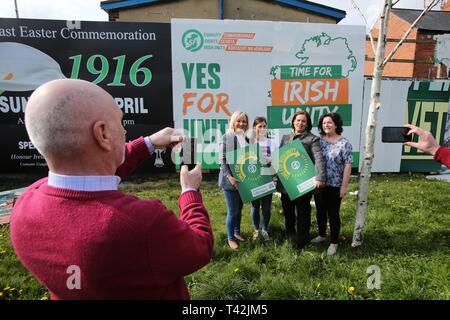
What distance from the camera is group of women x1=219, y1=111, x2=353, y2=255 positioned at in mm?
3662

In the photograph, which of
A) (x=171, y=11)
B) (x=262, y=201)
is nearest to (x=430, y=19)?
(x=171, y=11)

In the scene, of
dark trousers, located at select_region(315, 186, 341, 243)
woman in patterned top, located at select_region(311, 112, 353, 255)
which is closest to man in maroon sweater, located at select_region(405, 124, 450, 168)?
woman in patterned top, located at select_region(311, 112, 353, 255)

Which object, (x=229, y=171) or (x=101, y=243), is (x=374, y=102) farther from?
(x=101, y=243)

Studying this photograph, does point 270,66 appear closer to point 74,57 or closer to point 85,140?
point 74,57

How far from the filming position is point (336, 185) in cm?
367

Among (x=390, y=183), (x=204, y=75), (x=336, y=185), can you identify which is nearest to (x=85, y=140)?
(x=336, y=185)

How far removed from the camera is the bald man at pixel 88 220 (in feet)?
3.18

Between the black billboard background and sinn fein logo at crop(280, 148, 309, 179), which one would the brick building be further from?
the black billboard background

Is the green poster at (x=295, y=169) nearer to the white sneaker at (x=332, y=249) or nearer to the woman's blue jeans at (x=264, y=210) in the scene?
the woman's blue jeans at (x=264, y=210)

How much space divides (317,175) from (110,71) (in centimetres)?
486

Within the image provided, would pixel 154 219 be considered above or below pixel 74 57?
below

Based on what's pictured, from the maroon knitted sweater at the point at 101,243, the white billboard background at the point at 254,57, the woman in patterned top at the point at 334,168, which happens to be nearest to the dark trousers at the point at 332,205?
the woman in patterned top at the point at 334,168
